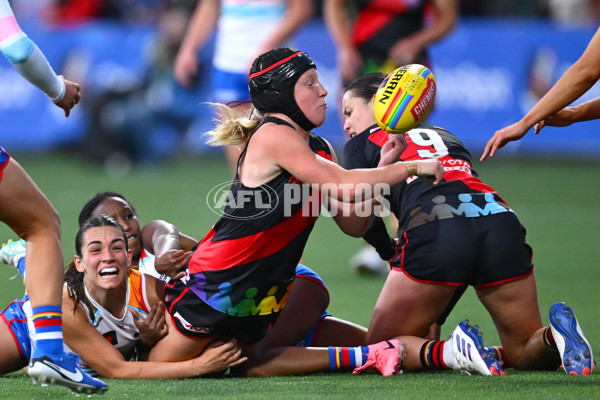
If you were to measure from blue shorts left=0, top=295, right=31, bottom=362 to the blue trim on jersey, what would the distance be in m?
1.23

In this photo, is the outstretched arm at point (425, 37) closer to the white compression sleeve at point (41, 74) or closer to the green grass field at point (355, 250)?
the green grass field at point (355, 250)

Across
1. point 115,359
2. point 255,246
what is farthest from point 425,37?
point 115,359

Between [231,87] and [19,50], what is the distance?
146 inches

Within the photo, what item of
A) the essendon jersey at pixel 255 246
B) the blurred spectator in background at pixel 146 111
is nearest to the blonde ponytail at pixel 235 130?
the essendon jersey at pixel 255 246

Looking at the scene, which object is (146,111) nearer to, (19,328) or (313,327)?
(313,327)

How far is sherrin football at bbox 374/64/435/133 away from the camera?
4211 mm

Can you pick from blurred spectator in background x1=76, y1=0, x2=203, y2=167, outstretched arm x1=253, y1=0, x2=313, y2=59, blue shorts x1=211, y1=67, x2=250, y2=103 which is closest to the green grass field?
blurred spectator in background x1=76, y1=0, x2=203, y2=167

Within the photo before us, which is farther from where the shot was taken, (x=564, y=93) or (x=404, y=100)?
(x=564, y=93)

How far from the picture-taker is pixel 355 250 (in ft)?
28.2

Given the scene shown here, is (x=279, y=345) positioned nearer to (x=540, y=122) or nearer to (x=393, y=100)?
(x=393, y=100)

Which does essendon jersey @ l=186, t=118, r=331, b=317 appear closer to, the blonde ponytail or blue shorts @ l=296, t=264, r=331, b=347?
the blonde ponytail

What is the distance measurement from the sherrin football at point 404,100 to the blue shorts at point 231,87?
3.08 metres

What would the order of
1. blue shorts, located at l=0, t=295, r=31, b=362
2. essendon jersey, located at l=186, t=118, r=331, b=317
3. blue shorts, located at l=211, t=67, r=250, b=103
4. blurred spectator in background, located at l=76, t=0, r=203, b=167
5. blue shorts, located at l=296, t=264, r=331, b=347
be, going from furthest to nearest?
blurred spectator in background, located at l=76, t=0, r=203, b=167
blue shorts, located at l=211, t=67, r=250, b=103
blue shorts, located at l=296, t=264, r=331, b=347
blue shorts, located at l=0, t=295, r=31, b=362
essendon jersey, located at l=186, t=118, r=331, b=317

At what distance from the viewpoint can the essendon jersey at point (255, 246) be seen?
4.18m
